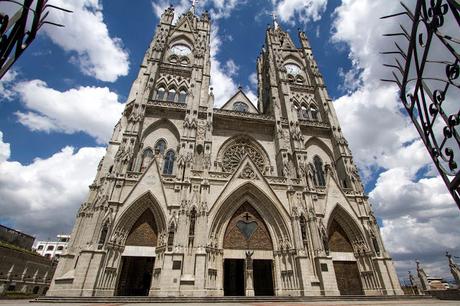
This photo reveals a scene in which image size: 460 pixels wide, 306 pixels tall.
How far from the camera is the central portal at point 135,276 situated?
611 inches

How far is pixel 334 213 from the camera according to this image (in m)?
18.8

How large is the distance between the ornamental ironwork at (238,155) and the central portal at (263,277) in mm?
7822

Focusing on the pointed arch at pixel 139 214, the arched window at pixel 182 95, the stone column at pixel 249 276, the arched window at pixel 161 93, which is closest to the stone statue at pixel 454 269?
the stone column at pixel 249 276

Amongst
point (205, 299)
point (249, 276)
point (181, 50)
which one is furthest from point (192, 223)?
point (181, 50)

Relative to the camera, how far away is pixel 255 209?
1789 centimetres

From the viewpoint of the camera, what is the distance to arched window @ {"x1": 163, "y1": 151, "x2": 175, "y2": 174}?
64.6 ft

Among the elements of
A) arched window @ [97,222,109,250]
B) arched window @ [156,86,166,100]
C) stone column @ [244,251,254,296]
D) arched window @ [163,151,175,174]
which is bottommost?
stone column @ [244,251,254,296]

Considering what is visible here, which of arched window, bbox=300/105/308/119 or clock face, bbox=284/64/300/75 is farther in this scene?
clock face, bbox=284/64/300/75

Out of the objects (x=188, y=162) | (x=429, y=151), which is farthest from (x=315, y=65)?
(x=429, y=151)

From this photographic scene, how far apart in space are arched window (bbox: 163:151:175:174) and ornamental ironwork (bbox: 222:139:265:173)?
451 centimetres

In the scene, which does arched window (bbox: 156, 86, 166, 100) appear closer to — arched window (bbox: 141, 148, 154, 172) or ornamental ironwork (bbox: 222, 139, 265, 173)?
arched window (bbox: 141, 148, 154, 172)

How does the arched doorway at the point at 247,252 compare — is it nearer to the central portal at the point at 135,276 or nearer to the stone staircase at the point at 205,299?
the stone staircase at the point at 205,299

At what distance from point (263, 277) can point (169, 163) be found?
465 inches

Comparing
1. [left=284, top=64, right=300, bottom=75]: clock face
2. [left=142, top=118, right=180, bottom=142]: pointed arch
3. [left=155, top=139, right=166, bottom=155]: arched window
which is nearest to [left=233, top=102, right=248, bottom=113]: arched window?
[left=142, top=118, right=180, bottom=142]: pointed arch
